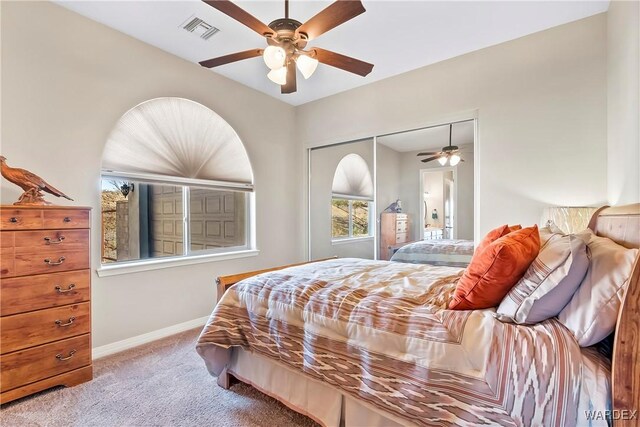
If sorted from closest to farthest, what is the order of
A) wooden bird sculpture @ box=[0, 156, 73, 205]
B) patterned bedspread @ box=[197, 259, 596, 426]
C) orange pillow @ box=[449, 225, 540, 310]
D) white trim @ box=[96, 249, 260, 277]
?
1. patterned bedspread @ box=[197, 259, 596, 426]
2. orange pillow @ box=[449, 225, 540, 310]
3. wooden bird sculpture @ box=[0, 156, 73, 205]
4. white trim @ box=[96, 249, 260, 277]

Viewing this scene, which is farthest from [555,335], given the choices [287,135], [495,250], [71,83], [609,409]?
[287,135]

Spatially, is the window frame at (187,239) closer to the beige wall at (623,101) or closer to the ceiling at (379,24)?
the ceiling at (379,24)

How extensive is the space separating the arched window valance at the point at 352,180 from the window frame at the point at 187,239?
49.5 inches

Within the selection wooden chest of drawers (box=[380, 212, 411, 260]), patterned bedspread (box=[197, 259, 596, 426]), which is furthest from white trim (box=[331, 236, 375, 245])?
patterned bedspread (box=[197, 259, 596, 426])

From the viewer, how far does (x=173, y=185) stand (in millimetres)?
3145

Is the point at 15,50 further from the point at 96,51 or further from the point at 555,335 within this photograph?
the point at 555,335

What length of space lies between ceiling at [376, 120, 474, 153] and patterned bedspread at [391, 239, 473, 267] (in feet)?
3.62

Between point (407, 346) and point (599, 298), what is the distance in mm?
675

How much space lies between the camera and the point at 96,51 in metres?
2.57

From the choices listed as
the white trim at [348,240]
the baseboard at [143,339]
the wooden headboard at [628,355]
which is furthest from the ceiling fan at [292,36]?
the baseboard at [143,339]

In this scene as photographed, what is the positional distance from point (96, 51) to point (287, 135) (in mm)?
2384

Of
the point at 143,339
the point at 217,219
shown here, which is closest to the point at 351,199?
the point at 217,219

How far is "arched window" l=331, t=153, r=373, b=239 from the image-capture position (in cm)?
402

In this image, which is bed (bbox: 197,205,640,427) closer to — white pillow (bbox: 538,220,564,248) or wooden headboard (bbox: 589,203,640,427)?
wooden headboard (bbox: 589,203,640,427)
